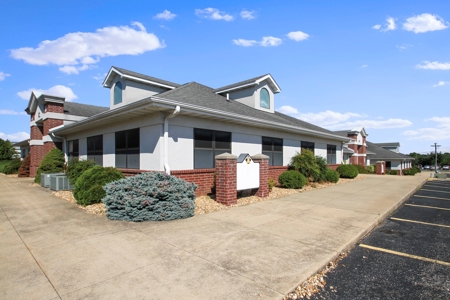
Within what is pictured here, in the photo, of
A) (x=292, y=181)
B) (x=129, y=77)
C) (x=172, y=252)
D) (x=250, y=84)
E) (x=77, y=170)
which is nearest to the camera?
(x=172, y=252)

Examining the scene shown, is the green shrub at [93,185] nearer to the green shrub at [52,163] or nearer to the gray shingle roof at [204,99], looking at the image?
the gray shingle roof at [204,99]

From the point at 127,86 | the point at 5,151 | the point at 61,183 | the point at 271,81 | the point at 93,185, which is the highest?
the point at 271,81

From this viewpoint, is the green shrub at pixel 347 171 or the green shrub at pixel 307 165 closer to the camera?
the green shrub at pixel 307 165

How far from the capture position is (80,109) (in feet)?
69.9

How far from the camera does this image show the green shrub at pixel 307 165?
14.4 m

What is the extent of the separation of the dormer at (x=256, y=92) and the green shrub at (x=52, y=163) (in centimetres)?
1166

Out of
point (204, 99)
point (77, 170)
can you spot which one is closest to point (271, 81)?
point (204, 99)

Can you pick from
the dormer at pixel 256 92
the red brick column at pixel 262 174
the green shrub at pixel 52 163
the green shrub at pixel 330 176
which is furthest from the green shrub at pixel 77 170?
the green shrub at pixel 330 176

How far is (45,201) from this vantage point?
9.51m

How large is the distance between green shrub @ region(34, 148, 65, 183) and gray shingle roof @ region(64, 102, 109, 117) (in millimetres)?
3673

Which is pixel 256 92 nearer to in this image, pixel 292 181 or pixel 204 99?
pixel 204 99

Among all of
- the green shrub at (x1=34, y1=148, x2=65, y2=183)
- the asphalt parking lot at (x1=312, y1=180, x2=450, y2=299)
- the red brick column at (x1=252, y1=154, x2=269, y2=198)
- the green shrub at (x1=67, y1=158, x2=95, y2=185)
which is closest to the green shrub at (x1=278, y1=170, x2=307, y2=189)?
the red brick column at (x1=252, y1=154, x2=269, y2=198)

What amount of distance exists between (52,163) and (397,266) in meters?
18.8

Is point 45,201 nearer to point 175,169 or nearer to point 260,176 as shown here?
point 175,169
